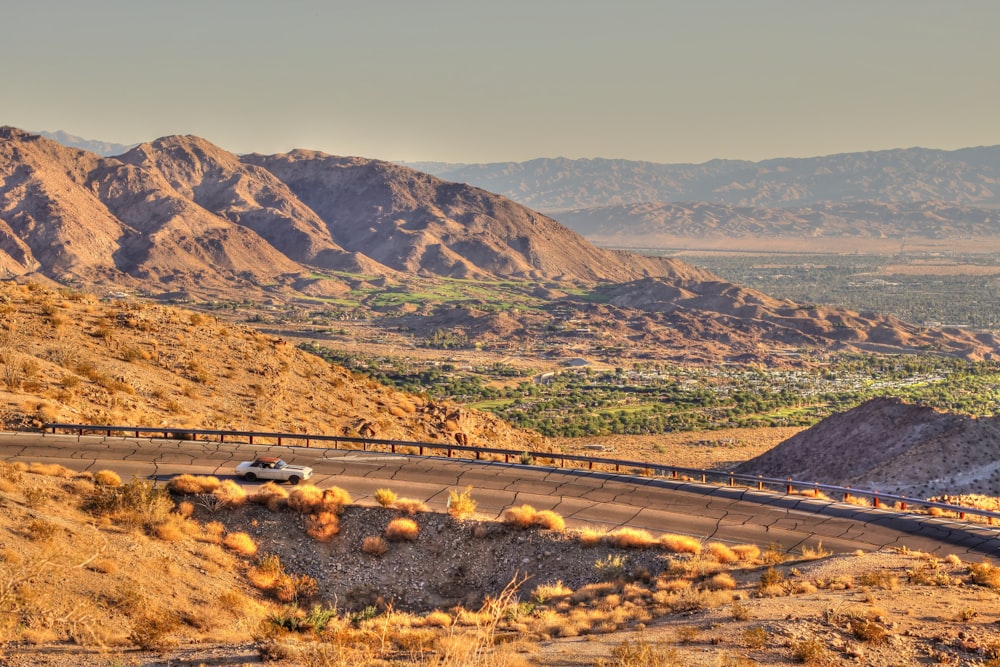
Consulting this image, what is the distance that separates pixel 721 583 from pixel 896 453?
4037 centimetres

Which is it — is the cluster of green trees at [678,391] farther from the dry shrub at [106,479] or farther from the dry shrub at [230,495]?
the dry shrub at [106,479]

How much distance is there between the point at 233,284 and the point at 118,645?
18140 centimetres

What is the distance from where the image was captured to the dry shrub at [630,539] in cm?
2477

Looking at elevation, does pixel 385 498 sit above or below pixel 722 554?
above

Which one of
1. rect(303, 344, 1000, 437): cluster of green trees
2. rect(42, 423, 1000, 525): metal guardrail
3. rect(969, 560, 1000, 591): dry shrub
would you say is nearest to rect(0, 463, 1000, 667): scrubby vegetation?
rect(969, 560, 1000, 591): dry shrub

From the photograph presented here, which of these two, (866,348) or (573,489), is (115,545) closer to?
(573,489)

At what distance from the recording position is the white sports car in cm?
3047

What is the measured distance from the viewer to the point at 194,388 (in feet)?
155

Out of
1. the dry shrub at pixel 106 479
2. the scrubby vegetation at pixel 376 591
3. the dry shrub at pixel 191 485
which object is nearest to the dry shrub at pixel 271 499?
the scrubby vegetation at pixel 376 591

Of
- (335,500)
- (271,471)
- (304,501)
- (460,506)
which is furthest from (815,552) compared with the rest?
(271,471)

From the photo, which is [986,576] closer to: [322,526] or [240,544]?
[322,526]

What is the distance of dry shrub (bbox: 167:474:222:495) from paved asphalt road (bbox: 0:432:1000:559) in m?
2.30

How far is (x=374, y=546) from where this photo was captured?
83.5 feet

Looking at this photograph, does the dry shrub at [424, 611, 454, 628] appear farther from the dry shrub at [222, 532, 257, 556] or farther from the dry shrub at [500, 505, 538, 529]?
the dry shrub at [222, 532, 257, 556]
